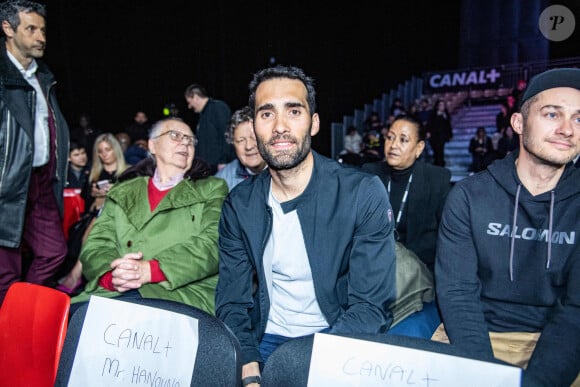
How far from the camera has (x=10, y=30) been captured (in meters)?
2.73

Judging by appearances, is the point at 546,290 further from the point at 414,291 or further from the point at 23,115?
the point at 23,115

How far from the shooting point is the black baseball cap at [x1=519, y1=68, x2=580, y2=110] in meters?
1.55

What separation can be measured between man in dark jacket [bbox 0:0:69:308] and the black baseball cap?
2690mm

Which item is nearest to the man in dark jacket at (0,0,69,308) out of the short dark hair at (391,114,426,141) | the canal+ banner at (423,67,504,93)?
the short dark hair at (391,114,426,141)

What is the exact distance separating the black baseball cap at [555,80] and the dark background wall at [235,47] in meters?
8.62

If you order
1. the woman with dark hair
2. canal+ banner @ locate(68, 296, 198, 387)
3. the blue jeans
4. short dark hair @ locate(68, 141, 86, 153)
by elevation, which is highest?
short dark hair @ locate(68, 141, 86, 153)

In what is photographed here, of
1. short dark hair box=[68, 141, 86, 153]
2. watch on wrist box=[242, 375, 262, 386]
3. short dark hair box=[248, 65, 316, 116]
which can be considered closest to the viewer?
watch on wrist box=[242, 375, 262, 386]

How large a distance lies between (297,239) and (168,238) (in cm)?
86

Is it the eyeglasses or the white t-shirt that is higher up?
the eyeglasses


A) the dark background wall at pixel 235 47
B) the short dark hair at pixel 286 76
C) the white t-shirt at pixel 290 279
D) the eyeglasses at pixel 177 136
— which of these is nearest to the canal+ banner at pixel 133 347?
the white t-shirt at pixel 290 279

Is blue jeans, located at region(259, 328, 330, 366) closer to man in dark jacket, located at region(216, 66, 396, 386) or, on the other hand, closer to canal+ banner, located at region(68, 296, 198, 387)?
man in dark jacket, located at region(216, 66, 396, 386)

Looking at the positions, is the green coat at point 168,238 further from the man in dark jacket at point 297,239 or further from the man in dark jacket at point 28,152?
the man in dark jacket at point 28,152

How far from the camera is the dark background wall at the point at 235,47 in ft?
28.9

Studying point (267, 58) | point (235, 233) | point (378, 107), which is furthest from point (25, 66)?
point (378, 107)
